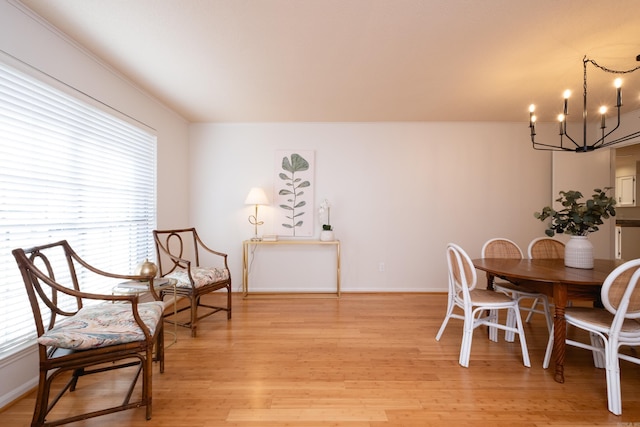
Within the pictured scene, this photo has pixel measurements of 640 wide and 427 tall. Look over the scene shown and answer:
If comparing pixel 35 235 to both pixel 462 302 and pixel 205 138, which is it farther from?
pixel 462 302

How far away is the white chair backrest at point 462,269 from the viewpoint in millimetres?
2104

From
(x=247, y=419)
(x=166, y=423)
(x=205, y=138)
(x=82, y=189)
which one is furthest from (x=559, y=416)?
(x=205, y=138)

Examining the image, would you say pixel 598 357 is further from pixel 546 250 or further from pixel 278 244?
pixel 278 244

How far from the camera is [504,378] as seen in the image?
6.25 ft

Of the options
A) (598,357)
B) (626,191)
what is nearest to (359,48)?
(598,357)

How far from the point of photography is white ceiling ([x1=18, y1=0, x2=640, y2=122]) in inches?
66.2

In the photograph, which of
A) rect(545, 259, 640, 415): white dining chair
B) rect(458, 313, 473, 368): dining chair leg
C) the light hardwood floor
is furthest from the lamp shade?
rect(545, 259, 640, 415): white dining chair

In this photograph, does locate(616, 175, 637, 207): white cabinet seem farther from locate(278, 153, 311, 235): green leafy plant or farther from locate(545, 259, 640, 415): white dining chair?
locate(278, 153, 311, 235): green leafy plant

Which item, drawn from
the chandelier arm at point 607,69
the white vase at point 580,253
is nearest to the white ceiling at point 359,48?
the chandelier arm at point 607,69

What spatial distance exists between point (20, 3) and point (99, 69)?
0.62 m

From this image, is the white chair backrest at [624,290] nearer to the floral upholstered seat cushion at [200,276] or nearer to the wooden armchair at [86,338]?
→ the wooden armchair at [86,338]

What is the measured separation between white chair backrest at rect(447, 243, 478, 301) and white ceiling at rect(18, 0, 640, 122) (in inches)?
60.5

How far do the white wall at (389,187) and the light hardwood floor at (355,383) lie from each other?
1223 millimetres

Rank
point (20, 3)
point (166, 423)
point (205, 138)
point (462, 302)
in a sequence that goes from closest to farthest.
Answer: point (166, 423) → point (20, 3) → point (462, 302) → point (205, 138)
